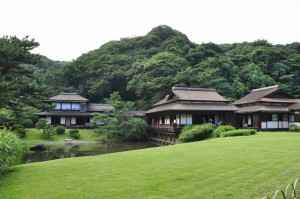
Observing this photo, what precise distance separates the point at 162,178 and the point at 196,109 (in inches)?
903

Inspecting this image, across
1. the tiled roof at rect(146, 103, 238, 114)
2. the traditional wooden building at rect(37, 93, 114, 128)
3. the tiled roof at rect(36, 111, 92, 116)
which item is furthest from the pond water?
the traditional wooden building at rect(37, 93, 114, 128)

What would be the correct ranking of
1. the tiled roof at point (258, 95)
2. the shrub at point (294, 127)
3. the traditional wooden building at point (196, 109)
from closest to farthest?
the shrub at point (294, 127), the traditional wooden building at point (196, 109), the tiled roof at point (258, 95)

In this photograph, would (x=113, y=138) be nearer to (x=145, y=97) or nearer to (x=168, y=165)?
(x=145, y=97)

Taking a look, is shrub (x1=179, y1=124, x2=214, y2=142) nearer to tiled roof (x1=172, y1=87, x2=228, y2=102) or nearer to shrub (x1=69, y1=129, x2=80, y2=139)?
tiled roof (x1=172, y1=87, x2=228, y2=102)

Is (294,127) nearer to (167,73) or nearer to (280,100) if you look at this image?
(280,100)

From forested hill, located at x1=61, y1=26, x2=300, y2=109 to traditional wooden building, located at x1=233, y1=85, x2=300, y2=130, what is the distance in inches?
556

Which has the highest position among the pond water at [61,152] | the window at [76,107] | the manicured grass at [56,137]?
the window at [76,107]

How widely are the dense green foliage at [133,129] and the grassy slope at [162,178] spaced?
24.7m

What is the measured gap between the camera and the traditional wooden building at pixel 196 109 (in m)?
32.0

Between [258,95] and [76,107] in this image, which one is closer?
[258,95]

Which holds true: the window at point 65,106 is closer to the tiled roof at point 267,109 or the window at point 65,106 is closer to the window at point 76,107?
the window at point 76,107

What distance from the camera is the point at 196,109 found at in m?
31.5

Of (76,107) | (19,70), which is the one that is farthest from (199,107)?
(76,107)

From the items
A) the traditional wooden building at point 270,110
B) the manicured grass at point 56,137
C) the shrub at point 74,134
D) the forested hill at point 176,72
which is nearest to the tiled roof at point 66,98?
the manicured grass at point 56,137
